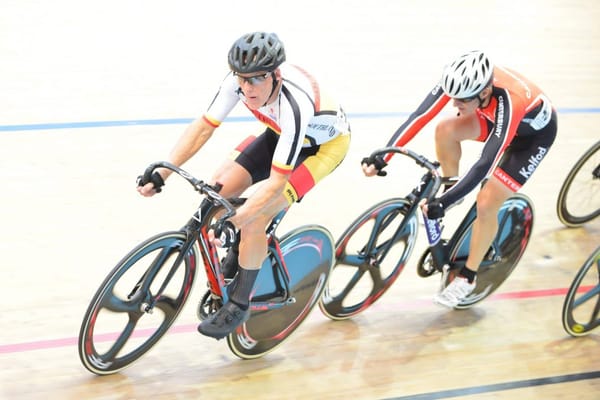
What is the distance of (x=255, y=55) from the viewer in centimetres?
305

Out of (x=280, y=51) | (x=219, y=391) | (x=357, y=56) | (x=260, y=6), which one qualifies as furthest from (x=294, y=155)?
(x=260, y=6)

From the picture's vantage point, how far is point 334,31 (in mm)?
7875

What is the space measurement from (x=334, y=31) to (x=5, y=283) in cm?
463

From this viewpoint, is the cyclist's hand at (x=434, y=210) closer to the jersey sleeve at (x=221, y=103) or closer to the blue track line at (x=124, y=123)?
Result: the jersey sleeve at (x=221, y=103)

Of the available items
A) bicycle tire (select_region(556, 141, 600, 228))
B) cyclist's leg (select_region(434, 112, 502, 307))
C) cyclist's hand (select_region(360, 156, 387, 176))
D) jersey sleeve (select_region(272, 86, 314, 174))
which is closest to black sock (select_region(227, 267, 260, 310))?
jersey sleeve (select_region(272, 86, 314, 174))

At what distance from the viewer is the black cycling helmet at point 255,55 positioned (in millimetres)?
3049

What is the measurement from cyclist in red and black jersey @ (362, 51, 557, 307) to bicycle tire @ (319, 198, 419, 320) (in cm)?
26

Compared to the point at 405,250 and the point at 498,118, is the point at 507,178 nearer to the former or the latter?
the point at 498,118

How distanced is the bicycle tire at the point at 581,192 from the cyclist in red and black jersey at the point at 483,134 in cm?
119

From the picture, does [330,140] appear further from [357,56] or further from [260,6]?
[260,6]

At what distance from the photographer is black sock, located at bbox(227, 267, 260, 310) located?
135 inches

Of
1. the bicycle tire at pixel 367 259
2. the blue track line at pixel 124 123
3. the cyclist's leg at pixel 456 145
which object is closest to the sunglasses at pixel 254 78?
the bicycle tire at pixel 367 259

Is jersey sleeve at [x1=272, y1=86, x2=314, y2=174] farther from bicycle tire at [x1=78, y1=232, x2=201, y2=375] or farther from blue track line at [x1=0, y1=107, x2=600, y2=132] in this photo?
blue track line at [x1=0, y1=107, x2=600, y2=132]

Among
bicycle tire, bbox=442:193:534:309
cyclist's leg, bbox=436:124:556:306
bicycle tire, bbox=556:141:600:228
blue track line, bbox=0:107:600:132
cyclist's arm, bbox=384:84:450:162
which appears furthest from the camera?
blue track line, bbox=0:107:600:132
